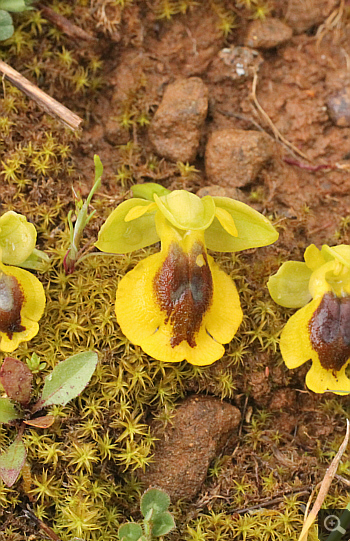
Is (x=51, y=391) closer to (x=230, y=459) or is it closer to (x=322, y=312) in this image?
(x=230, y=459)

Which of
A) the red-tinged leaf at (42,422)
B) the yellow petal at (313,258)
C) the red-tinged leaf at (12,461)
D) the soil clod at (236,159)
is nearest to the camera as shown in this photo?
the red-tinged leaf at (12,461)

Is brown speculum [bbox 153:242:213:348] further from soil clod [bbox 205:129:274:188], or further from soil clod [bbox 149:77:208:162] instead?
soil clod [bbox 149:77:208:162]

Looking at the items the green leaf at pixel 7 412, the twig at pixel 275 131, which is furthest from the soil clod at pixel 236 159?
the green leaf at pixel 7 412

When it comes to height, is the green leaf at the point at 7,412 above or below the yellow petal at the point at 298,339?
below

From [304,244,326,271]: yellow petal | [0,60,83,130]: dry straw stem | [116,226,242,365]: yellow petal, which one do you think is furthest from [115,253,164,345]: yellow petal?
[0,60,83,130]: dry straw stem

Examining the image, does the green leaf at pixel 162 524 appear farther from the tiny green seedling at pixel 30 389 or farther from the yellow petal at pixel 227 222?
the yellow petal at pixel 227 222

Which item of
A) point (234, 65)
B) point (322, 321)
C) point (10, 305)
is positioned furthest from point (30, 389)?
point (234, 65)
